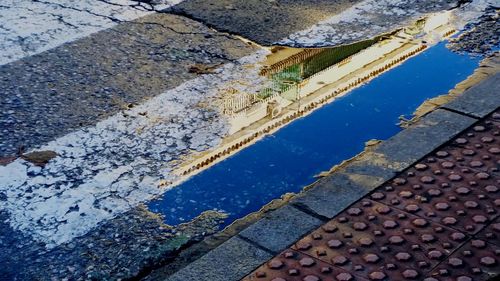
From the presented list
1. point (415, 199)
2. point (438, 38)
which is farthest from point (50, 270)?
point (438, 38)

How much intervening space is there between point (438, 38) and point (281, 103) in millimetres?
1575

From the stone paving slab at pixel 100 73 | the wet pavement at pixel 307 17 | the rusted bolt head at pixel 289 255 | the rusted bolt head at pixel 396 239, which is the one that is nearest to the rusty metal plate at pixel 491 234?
the rusted bolt head at pixel 396 239

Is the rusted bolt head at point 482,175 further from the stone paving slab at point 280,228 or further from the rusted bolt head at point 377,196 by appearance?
the stone paving slab at point 280,228

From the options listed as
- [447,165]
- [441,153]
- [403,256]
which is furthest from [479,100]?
[403,256]

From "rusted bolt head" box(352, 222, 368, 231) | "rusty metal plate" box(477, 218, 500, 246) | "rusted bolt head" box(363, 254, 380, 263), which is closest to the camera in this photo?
"rusted bolt head" box(363, 254, 380, 263)

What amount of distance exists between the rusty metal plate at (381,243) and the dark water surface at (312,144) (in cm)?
49

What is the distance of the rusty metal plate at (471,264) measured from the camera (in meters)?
3.11

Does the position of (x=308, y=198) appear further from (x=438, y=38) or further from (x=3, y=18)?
Result: (x=3, y=18)

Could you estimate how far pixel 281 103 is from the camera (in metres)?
4.72

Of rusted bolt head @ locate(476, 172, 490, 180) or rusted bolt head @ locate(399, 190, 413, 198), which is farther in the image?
rusted bolt head @ locate(476, 172, 490, 180)

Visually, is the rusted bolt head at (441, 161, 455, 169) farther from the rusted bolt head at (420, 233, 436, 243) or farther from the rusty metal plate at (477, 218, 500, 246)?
the rusted bolt head at (420, 233, 436, 243)

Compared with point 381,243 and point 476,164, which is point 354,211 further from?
point 476,164

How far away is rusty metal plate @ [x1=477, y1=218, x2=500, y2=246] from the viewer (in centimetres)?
332

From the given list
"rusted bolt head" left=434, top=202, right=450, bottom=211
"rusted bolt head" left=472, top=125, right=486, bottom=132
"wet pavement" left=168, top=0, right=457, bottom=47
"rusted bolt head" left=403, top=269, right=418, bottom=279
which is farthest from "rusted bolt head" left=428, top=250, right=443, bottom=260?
"wet pavement" left=168, top=0, right=457, bottom=47
